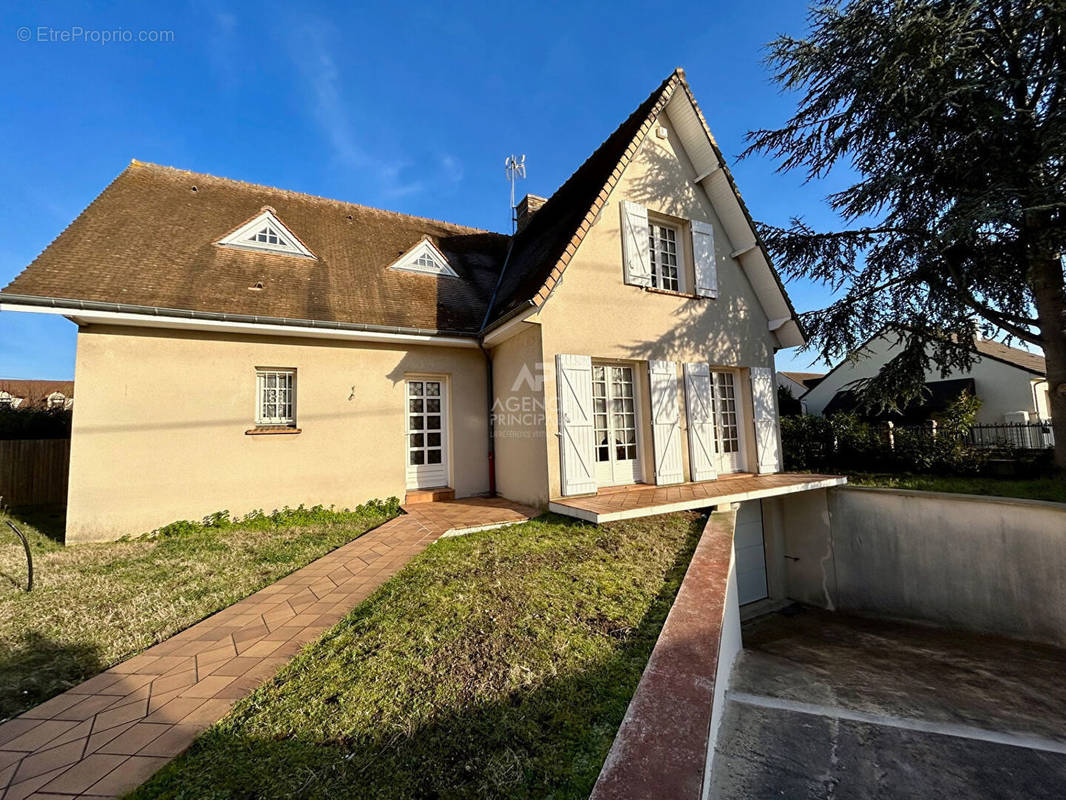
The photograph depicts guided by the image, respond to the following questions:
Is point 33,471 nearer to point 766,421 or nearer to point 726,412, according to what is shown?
point 726,412

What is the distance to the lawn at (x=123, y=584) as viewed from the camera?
3213 millimetres

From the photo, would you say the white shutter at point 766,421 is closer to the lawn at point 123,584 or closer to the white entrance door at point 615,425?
the white entrance door at point 615,425

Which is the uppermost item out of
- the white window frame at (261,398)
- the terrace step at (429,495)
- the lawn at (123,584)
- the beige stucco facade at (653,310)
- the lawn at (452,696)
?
the beige stucco facade at (653,310)

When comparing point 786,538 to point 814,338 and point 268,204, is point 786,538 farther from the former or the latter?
point 268,204

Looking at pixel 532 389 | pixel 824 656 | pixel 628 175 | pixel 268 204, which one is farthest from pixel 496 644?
pixel 268 204

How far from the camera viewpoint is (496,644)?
10.7 feet

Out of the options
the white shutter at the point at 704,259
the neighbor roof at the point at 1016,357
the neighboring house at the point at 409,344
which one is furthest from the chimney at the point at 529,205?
the neighbor roof at the point at 1016,357

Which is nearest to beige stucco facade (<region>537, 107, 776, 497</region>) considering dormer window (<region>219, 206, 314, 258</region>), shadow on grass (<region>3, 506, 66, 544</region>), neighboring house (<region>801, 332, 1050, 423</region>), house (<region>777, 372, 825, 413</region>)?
dormer window (<region>219, 206, 314, 258</region>)

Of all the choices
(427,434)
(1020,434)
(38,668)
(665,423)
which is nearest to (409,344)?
(427,434)

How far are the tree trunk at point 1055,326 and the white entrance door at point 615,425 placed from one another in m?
7.81

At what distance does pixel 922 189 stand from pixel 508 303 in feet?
29.5

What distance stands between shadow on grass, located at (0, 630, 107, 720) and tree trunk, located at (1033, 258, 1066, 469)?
45.6 feet

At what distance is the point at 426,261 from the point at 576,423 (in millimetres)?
5871

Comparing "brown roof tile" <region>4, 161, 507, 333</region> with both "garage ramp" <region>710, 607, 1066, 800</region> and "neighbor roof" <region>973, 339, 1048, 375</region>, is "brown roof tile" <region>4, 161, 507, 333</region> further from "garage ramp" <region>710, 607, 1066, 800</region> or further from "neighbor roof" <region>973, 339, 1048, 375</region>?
"neighbor roof" <region>973, 339, 1048, 375</region>
